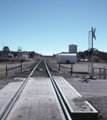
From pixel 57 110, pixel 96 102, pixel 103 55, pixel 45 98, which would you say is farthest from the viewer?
pixel 103 55

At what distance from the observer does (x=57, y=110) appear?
5824 millimetres

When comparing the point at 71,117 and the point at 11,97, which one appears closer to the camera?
the point at 71,117

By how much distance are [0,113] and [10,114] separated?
11.7 inches

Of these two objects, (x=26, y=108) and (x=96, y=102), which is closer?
(x=26, y=108)

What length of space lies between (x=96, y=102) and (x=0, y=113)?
11.8ft

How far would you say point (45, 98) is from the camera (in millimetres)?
7273

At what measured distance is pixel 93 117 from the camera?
5.30 m

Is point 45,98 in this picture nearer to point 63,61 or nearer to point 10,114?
point 10,114

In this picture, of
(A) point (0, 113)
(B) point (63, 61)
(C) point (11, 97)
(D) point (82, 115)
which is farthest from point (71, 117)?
(B) point (63, 61)

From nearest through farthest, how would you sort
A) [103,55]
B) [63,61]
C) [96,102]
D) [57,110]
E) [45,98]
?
[57,110]
[96,102]
[45,98]
[63,61]
[103,55]

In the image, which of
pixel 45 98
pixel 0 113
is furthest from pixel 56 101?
pixel 0 113

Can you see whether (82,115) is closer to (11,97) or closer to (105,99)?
(105,99)

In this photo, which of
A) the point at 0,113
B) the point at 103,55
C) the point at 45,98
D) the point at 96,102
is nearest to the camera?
the point at 0,113

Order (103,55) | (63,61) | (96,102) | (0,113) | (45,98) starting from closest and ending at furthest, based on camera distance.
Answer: (0,113)
(96,102)
(45,98)
(63,61)
(103,55)
